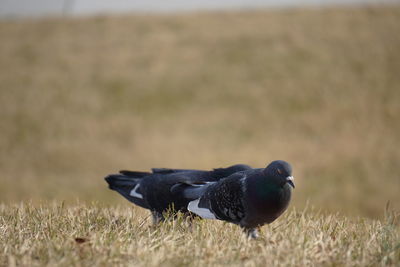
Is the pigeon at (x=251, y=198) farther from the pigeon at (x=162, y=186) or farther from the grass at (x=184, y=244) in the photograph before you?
the pigeon at (x=162, y=186)

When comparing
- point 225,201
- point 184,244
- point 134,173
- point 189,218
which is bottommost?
point 184,244

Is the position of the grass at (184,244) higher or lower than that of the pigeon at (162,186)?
lower

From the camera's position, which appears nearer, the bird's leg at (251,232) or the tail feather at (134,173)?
the bird's leg at (251,232)

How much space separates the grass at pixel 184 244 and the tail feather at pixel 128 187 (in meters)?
1.01

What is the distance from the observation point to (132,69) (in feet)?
84.4

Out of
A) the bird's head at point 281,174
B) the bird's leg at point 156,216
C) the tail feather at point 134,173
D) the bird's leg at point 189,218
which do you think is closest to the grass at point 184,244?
the bird's leg at point 189,218

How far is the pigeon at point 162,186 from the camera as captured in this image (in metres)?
5.20

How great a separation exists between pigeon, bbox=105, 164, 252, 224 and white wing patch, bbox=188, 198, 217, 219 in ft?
0.82

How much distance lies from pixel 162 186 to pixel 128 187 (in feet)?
2.60

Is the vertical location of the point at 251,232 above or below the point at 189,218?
below

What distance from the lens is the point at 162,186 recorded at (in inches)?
212

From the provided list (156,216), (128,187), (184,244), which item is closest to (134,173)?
(128,187)

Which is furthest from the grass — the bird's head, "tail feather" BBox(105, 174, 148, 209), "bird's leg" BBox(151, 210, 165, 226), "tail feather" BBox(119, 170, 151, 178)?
"tail feather" BBox(119, 170, 151, 178)

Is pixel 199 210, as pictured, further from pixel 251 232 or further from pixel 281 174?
pixel 281 174
